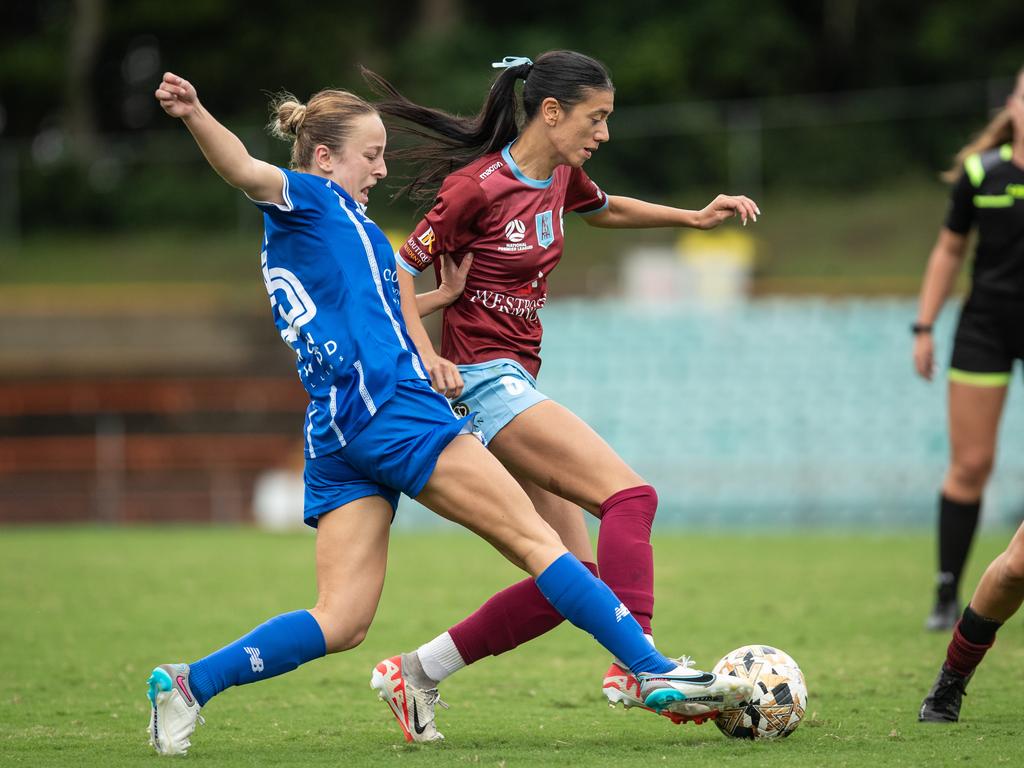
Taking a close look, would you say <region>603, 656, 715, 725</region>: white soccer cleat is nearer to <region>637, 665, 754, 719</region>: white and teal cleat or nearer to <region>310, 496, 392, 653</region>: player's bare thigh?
<region>637, 665, 754, 719</region>: white and teal cleat

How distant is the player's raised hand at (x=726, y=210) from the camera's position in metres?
4.72

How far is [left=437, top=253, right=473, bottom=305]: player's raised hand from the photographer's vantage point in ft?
15.0

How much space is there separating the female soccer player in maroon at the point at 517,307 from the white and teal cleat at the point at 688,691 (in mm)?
245

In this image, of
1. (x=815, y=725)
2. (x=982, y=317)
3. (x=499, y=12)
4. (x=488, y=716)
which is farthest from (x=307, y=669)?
(x=499, y=12)

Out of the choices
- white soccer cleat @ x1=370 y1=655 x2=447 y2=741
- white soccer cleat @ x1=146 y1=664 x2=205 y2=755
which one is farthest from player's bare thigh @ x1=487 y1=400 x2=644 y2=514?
white soccer cleat @ x1=146 y1=664 x2=205 y2=755

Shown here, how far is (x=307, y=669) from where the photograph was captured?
6449 millimetres

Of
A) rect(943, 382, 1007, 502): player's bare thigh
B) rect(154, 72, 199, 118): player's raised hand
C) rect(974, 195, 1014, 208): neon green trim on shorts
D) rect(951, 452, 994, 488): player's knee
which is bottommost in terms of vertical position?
rect(951, 452, 994, 488): player's knee

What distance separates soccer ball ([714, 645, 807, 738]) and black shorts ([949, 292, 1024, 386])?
245 cm

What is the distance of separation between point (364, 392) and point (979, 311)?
349cm

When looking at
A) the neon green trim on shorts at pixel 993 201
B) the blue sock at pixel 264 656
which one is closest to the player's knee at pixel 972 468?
the neon green trim on shorts at pixel 993 201

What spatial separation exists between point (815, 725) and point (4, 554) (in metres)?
9.49

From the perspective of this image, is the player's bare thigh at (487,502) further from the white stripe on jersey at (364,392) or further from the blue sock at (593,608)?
the white stripe on jersey at (364,392)

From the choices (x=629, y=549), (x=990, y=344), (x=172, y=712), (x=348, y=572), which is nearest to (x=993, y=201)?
(x=990, y=344)

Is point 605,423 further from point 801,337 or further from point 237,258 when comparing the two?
point 237,258
